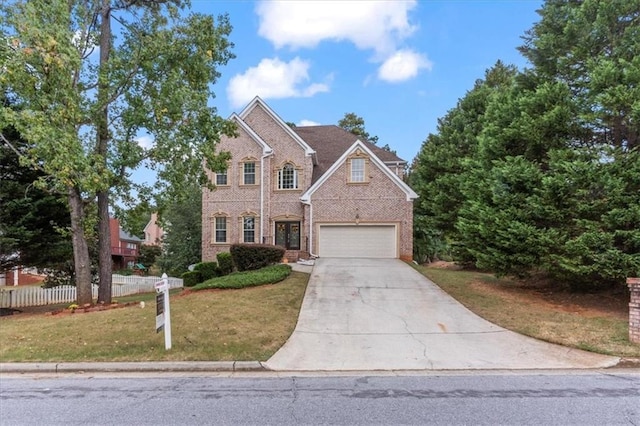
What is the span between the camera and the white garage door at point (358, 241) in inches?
840

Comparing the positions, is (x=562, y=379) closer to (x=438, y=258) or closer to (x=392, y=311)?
(x=392, y=311)

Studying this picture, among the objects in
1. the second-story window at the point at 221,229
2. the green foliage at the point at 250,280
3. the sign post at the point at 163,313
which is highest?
the second-story window at the point at 221,229

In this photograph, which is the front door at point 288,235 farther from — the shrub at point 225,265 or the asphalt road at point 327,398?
the asphalt road at point 327,398

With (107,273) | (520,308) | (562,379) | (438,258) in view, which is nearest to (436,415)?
(562,379)

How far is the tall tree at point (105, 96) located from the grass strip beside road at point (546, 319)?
900 cm

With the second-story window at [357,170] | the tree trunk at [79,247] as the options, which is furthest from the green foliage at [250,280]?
→ the second-story window at [357,170]

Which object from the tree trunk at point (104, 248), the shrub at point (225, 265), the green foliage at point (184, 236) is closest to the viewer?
the tree trunk at point (104, 248)

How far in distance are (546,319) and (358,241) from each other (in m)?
12.4

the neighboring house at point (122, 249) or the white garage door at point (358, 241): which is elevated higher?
the white garage door at point (358, 241)

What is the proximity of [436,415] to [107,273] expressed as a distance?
37.5ft

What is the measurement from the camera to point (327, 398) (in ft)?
16.9

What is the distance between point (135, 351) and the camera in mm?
7102

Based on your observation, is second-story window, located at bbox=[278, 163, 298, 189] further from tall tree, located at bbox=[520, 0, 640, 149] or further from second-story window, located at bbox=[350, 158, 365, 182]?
tall tree, located at bbox=[520, 0, 640, 149]

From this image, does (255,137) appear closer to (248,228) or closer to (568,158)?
(248,228)
